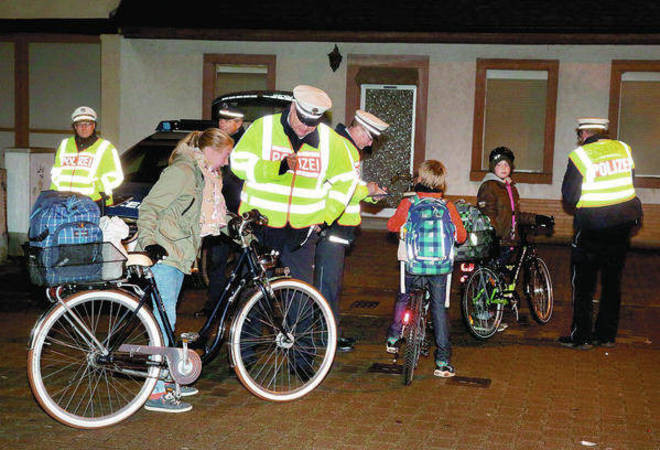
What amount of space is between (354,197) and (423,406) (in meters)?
1.94

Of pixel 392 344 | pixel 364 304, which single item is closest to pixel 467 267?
pixel 392 344

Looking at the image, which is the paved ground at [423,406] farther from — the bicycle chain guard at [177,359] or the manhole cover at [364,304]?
the manhole cover at [364,304]

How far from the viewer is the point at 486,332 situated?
8.64 meters

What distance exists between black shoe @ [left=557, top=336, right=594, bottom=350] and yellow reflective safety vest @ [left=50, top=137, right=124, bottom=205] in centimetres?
469

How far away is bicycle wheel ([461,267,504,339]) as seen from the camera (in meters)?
8.45

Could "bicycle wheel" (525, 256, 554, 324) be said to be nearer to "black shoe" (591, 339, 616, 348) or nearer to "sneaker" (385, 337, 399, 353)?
"black shoe" (591, 339, 616, 348)

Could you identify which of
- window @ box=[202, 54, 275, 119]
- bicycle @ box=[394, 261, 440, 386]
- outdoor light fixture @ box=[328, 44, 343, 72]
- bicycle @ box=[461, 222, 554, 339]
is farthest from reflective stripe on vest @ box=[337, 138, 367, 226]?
window @ box=[202, 54, 275, 119]

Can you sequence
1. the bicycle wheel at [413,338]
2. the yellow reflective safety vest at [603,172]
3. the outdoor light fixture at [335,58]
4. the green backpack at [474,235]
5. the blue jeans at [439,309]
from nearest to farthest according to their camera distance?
the bicycle wheel at [413,338] → the blue jeans at [439,309] → the green backpack at [474,235] → the yellow reflective safety vest at [603,172] → the outdoor light fixture at [335,58]

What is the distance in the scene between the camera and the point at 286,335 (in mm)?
6359

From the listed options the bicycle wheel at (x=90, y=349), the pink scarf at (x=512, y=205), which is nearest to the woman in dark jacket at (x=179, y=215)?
the bicycle wheel at (x=90, y=349)

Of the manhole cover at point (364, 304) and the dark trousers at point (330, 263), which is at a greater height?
the dark trousers at point (330, 263)

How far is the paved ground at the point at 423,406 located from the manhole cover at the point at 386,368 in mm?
82

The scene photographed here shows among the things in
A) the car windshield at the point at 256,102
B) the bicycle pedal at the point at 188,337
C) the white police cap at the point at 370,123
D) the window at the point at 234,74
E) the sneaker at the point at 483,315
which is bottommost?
the sneaker at the point at 483,315

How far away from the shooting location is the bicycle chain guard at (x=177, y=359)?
5879 millimetres
